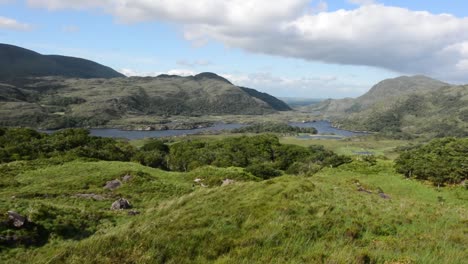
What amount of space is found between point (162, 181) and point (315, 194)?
21882 mm

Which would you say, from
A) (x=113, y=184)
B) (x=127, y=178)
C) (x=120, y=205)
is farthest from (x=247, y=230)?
(x=127, y=178)

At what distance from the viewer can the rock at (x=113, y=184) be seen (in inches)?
1346

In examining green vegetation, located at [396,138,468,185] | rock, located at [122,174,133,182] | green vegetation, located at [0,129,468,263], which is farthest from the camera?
green vegetation, located at [396,138,468,185]

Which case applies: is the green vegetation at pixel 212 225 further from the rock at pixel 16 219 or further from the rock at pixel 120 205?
the rock at pixel 120 205

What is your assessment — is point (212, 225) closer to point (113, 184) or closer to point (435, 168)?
point (113, 184)

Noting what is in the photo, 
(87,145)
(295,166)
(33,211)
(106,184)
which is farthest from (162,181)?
(295,166)

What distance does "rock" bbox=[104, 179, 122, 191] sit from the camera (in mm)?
34188

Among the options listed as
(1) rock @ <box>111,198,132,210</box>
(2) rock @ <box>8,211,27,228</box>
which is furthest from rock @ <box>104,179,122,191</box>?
(2) rock @ <box>8,211,27,228</box>

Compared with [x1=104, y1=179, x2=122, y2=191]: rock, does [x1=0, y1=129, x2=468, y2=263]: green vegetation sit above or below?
above

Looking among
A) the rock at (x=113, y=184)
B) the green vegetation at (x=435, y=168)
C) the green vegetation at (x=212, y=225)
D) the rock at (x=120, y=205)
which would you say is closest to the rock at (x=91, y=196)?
the green vegetation at (x=212, y=225)

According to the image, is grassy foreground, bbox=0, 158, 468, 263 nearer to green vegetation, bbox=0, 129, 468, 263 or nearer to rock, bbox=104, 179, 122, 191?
green vegetation, bbox=0, 129, 468, 263

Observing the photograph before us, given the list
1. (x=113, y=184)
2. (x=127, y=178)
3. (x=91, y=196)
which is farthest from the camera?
(x=127, y=178)

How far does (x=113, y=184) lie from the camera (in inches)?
1378

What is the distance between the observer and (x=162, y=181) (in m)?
37.7
